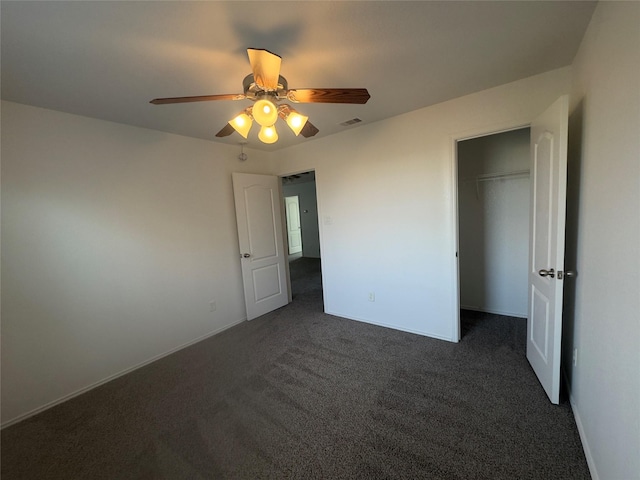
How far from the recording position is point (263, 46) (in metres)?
1.52

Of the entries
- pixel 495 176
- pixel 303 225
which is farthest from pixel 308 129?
pixel 303 225

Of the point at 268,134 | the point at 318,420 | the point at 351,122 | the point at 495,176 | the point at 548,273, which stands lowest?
the point at 318,420

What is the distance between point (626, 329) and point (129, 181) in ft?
11.6

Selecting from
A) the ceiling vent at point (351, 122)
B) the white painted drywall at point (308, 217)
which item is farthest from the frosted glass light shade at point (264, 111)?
the white painted drywall at point (308, 217)

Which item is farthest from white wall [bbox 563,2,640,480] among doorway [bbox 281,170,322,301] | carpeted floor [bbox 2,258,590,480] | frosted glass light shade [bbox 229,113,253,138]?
doorway [bbox 281,170,322,301]

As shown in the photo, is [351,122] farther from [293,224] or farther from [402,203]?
[293,224]

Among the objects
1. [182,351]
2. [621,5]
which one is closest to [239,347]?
[182,351]

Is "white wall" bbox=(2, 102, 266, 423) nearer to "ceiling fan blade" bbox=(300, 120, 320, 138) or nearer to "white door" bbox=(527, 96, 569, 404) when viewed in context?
"ceiling fan blade" bbox=(300, 120, 320, 138)

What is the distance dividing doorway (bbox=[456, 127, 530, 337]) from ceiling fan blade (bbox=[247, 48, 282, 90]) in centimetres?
254

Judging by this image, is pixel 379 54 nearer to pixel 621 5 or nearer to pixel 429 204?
pixel 621 5

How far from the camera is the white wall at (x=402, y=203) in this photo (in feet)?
7.55

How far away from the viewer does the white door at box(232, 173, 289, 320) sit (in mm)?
3500

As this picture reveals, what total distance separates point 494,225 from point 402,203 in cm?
135

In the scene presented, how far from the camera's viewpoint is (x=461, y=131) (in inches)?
94.8
